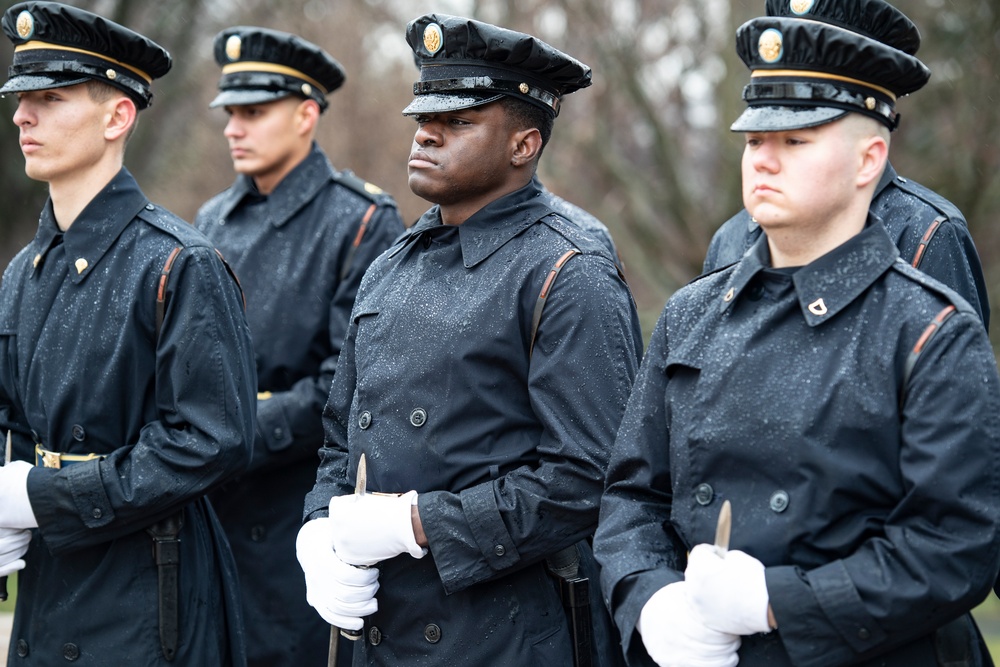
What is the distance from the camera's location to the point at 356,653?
369cm

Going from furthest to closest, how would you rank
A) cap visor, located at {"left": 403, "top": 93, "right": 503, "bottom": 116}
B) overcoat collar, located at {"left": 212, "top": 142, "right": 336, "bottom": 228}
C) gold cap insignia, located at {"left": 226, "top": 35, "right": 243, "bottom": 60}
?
1. gold cap insignia, located at {"left": 226, "top": 35, "right": 243, "bottom": 60}
2. overcoat collar, located at {"left": 212, "top": 142, "right": 336, "bottom": 228}
3. cap visor, located at {"left": 403, "top": 93, "right": 503, "bottom": 116}

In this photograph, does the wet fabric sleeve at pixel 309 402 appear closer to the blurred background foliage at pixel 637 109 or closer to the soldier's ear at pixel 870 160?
the soldier's ear at pixel 870 160

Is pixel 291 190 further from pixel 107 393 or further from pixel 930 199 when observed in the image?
pixel 930 199

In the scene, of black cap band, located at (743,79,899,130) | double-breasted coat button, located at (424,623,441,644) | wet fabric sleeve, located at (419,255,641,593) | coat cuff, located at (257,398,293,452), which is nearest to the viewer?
black cap band, located at (743,79,899,130)

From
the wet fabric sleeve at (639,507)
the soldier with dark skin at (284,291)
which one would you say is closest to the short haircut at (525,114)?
the wet fabric sleeve at (639,507)

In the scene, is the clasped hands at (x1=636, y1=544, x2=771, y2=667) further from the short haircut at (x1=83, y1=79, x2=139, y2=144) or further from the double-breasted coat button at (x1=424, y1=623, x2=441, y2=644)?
the short haircut at (x1=83, y1=79, x2=139, y2=144)

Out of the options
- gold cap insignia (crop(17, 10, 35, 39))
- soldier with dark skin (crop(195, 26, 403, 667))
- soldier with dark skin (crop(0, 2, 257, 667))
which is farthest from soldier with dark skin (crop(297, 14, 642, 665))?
soldier with dark skin (crop(195, 26, 403, 667))

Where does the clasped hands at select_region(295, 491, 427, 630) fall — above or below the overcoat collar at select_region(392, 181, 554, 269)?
below

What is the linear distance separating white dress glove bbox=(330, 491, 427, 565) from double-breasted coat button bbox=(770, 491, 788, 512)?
3.36 feet

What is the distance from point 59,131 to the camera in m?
3.96

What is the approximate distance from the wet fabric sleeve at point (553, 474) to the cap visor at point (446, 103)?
0.57m

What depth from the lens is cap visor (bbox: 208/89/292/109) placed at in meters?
5.66

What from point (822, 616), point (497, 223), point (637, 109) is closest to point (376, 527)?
point (497, 223)

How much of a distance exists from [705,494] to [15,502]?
201 centimetres
